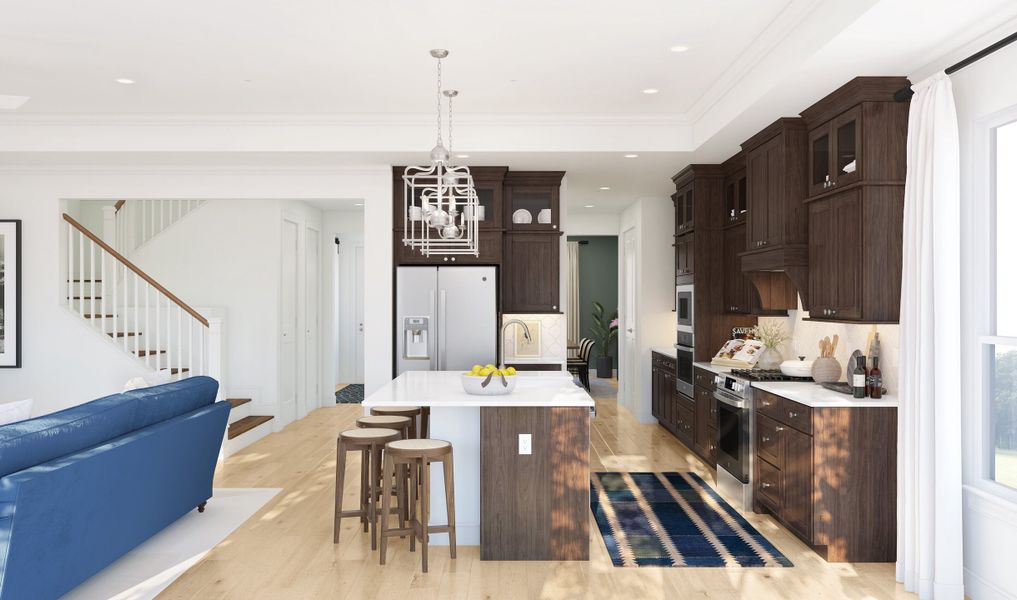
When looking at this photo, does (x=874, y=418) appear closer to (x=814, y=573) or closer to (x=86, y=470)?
(x=814, y=573)

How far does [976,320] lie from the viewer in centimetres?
350

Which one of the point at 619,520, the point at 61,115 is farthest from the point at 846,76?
the point at 61,115

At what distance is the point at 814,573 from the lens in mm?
3760

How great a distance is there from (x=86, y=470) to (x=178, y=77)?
2780 mm

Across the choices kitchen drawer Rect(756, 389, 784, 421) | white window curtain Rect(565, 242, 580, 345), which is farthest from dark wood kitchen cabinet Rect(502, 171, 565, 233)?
white window curtain Rect(565, 242, 580, 345)

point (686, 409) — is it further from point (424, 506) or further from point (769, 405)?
point (424, 506)

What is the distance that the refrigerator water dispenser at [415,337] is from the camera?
6.53 meters

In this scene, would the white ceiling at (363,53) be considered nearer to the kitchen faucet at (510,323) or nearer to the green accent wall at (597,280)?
the kitchen faucet at (510,323)

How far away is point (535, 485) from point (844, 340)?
2438mm

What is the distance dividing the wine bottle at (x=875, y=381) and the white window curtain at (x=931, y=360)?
0.36 m

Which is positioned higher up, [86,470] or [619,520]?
[86,470]

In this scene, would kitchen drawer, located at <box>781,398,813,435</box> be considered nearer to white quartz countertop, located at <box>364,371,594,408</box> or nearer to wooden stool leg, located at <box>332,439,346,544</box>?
Answer: white quartz countertop, located at <box>364,371,594,408</box>

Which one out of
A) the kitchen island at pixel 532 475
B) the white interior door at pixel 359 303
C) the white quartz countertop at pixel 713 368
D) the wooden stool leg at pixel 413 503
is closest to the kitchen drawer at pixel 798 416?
the white quartz countertop at pixel 713 368

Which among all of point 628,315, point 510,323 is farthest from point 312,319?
point 628,315
